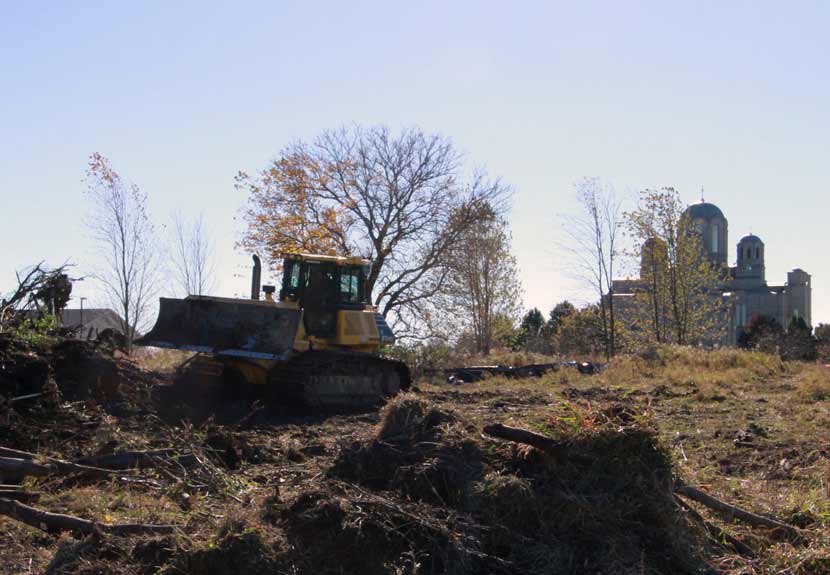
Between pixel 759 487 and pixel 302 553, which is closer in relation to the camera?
pixel 302 553

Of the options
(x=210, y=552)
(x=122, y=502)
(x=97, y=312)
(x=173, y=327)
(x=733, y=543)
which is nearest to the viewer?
(x=210, y=552)

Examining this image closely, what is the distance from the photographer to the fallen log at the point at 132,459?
26.3 feet

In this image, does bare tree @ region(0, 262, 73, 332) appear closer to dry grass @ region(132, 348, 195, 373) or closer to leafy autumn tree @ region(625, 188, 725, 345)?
dry grass @ region(132, 348, 195, 373)

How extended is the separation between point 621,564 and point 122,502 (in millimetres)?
3928

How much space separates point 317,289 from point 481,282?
880 inches

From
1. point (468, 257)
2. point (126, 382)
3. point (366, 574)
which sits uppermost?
point (468, 257)

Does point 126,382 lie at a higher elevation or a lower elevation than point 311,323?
lower

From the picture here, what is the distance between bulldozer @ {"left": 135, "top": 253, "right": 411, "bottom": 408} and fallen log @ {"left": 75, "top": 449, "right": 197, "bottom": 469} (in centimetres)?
599

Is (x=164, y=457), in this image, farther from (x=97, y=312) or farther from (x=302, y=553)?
(x=97, y=312)

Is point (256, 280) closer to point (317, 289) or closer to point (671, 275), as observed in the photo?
point (317, 289)

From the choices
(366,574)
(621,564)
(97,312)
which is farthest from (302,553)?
(97,312)

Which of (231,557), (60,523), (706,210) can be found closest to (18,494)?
(60,523)

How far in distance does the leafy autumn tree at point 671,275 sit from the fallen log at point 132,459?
29.4 m

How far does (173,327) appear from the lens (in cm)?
1503
